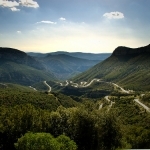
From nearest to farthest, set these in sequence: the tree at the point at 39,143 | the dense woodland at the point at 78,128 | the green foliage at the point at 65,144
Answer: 1. the tree at the point at 39,143
2. the green foliage at the point at 65,144
3. the dense woodland at the point at 78,128

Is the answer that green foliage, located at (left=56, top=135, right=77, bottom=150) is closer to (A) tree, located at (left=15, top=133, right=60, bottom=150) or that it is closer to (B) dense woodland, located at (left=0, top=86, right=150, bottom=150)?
(A) tree, located at (left=15, top=133, right=60, bottom=150)

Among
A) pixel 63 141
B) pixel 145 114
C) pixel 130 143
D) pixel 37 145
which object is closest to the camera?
pixel 37 145

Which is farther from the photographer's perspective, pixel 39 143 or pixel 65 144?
pixel 65 144

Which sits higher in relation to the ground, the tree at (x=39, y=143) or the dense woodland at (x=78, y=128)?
the tree at (x=39, y=143)

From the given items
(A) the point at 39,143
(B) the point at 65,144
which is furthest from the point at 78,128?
(A) the point at 39,143

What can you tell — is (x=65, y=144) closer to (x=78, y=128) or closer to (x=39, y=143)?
(x=39, y=143)

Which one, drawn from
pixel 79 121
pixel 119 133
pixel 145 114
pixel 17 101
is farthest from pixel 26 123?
pixel 17 101

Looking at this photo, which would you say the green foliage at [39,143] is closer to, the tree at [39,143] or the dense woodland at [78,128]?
the tree at [39,143]

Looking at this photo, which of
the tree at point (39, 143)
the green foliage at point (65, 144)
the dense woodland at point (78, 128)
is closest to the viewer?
the tree at point (39, 143)

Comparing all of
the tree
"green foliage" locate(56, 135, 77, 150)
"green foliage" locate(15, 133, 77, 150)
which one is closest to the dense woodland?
"green foliage" locate(56, 135, 77, 150)

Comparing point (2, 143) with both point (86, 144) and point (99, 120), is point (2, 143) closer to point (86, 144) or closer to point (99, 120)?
point (86, 144)

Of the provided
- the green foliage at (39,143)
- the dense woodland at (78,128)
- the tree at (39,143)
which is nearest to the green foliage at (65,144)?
the green foliage at (39,143)
